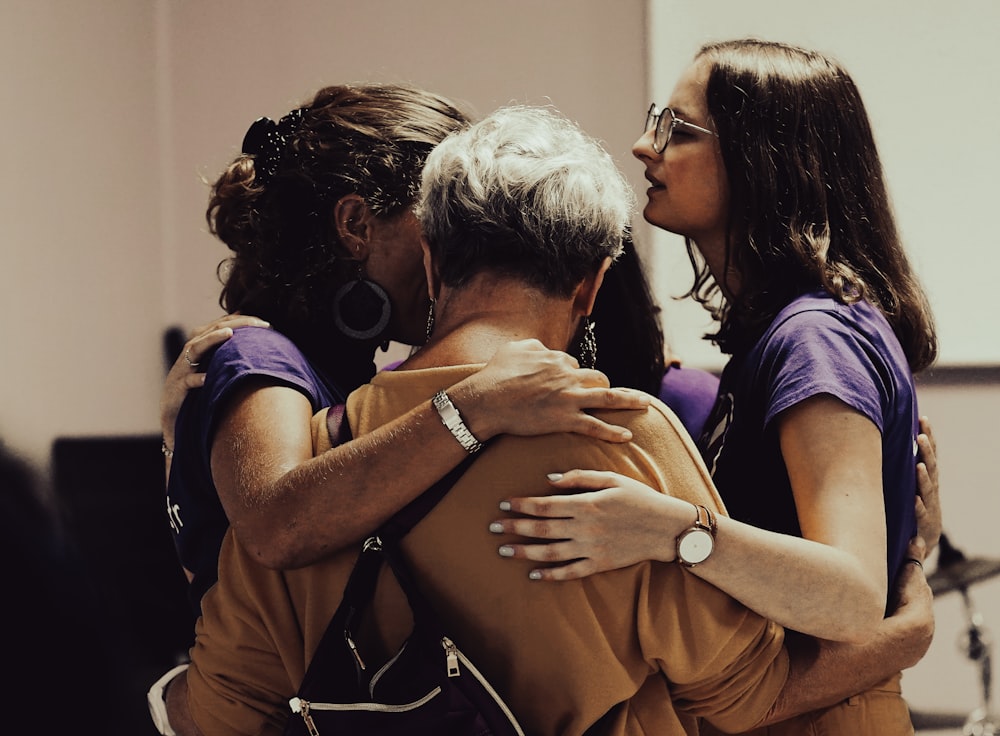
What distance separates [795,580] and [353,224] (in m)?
0.89

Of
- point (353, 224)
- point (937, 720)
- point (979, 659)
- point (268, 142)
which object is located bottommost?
point (937, 720)

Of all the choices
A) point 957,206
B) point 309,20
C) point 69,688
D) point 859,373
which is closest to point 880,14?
point 957,206

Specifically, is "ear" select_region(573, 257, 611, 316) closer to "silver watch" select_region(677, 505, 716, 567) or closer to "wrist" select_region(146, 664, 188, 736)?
"silver watch" select_region(677, 505, 716, 567)

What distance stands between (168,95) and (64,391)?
106cm

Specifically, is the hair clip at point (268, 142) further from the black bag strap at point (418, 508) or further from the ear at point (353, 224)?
the black bag strap at point (418, 508)

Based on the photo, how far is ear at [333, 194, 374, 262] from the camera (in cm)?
168

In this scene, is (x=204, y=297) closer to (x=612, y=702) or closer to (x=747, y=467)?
(x=747, y=467)

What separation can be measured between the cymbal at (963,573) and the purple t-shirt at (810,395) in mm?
1412

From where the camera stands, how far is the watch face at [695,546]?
1.18 meters

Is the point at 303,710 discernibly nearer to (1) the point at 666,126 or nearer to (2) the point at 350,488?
(2) the point at 350,488

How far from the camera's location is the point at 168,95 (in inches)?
120

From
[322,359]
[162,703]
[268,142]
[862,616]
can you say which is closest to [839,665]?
[862,616]

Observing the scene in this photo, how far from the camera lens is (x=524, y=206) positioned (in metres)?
1.24

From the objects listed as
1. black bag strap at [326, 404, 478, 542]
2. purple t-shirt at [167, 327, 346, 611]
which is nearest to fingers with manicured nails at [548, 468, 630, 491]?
black bag strap at [326, 404, 478, 542]
